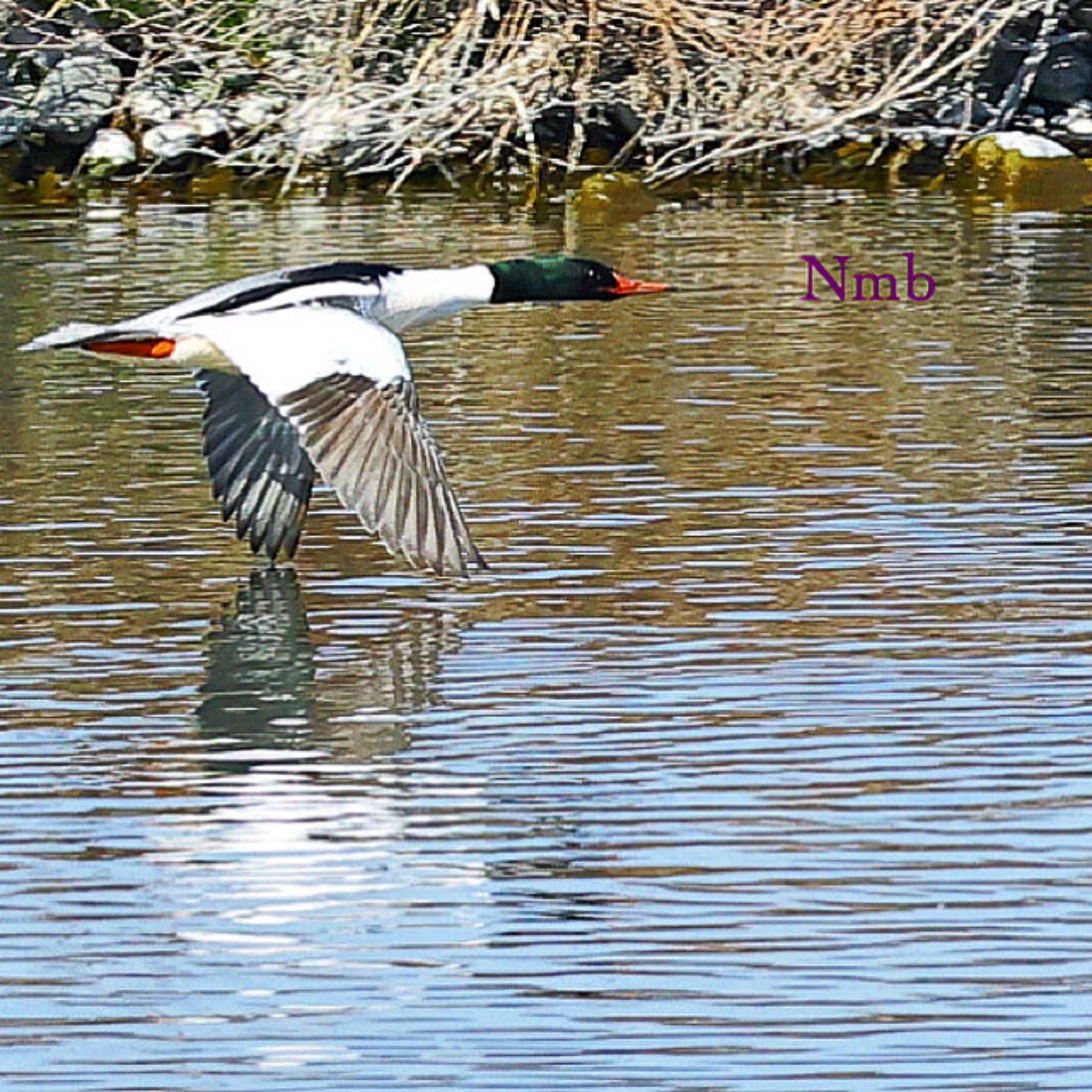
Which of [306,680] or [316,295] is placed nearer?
[306,680]

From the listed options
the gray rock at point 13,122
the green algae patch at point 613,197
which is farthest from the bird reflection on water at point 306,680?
the gray rock at point 13,122

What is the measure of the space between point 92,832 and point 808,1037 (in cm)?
205

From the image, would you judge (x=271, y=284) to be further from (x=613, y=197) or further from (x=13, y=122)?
(x=13, y=122)

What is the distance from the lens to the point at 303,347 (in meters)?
8.50

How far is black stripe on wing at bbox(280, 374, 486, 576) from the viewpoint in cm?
806

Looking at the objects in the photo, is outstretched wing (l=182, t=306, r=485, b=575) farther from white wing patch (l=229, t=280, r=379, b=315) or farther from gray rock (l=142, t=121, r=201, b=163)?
gray rock (l=142, t=121, r=201, b=163)

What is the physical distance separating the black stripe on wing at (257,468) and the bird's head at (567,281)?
1.10 m

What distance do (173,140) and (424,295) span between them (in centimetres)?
1558

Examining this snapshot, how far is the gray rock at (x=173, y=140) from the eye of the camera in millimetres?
24453

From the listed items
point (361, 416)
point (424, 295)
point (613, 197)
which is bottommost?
point (613, 197)

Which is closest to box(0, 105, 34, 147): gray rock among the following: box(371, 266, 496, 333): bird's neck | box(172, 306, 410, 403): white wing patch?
box(371, 266, 496, 333): bird's neck

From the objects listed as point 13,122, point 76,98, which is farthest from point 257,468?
point 13,122

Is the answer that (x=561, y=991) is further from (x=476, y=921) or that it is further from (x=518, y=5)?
(x=518, y=5)

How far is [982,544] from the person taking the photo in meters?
9.34
